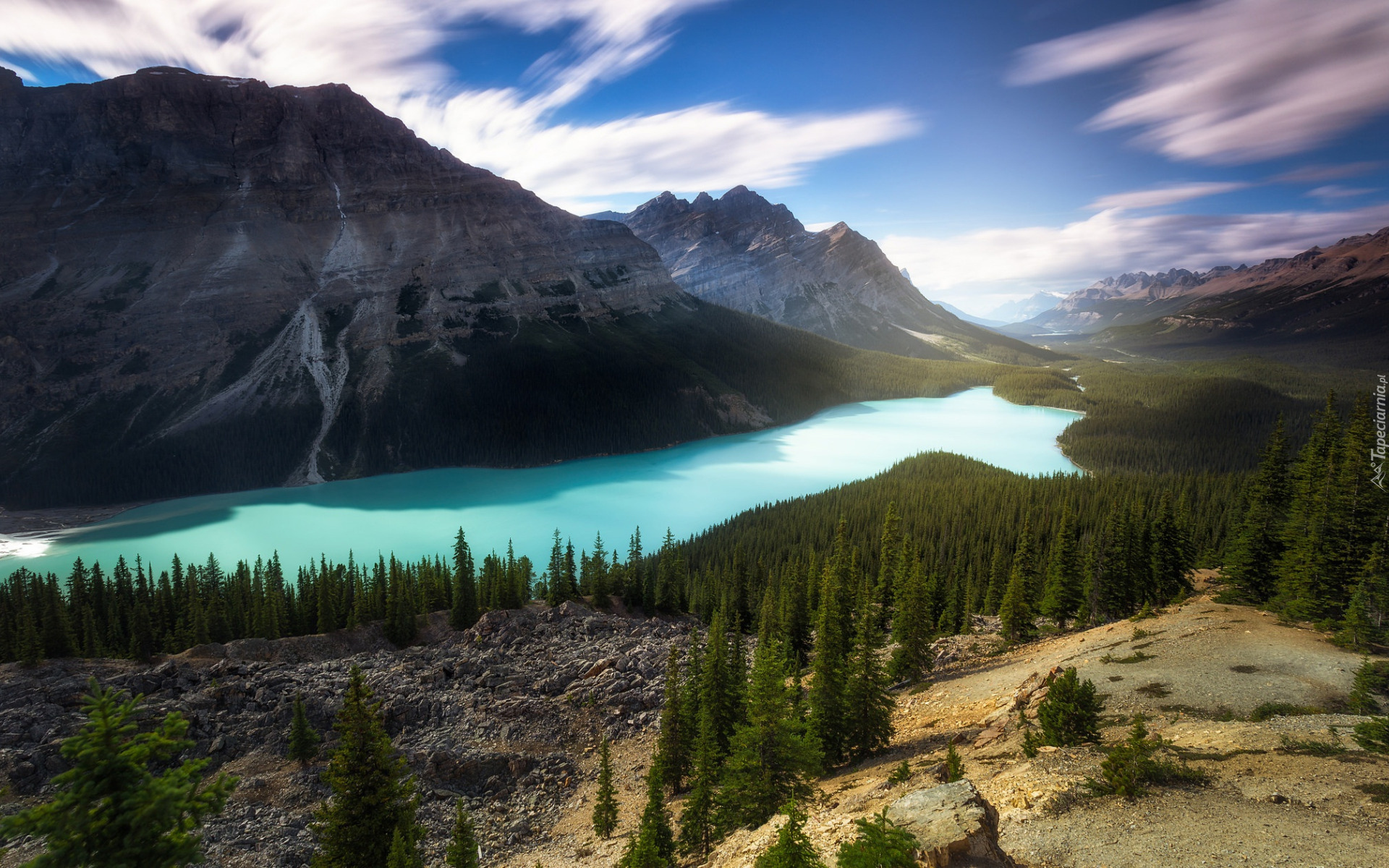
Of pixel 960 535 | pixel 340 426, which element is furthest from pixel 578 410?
pixel 960 535

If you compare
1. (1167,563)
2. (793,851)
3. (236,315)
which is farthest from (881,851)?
(236,315)

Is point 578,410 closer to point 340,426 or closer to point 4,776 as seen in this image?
point 340,426

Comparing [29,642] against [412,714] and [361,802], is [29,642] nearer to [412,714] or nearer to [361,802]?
[412,714]

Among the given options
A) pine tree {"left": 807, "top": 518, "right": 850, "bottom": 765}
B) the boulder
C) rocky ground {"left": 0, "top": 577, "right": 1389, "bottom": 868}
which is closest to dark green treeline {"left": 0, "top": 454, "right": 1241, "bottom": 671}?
rocky ground {"left": 0, "top": 577, "right": 1389, "bottom": 868}

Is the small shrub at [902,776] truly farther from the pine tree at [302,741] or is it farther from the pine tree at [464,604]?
the pine tree at [464,604]

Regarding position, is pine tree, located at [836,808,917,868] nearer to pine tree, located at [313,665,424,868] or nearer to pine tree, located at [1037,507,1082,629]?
pine tree, located at [313,665,424,868]

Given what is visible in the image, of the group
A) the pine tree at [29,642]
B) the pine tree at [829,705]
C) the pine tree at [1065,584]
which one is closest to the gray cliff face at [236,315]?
the pine tree at [29,642]
